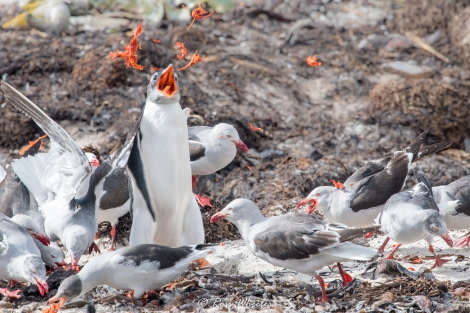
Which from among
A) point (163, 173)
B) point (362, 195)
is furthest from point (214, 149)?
point (163, 173)

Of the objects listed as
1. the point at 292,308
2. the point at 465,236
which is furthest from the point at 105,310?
the point at 465,236

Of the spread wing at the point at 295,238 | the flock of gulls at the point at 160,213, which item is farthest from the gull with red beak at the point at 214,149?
the spread wing at the point at 295,238

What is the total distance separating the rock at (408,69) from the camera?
12.8 m

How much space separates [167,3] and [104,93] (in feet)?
11.4

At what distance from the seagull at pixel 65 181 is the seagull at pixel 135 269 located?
2.68ft

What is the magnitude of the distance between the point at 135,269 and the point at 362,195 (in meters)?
2.72

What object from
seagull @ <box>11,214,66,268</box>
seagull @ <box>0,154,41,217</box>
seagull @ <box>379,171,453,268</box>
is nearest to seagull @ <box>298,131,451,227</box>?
seagull @ <box>379,171,453,268</box>

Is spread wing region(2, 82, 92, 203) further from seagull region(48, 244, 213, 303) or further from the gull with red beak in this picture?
the gull with red beak

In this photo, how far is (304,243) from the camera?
616 cm

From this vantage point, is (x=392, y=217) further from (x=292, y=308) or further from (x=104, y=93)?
(x=104, y=93)

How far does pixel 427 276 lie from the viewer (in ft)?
21.6

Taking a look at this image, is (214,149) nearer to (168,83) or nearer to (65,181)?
(65,181)

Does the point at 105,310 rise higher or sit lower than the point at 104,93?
lower

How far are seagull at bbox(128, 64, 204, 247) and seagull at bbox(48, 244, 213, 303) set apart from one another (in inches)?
30.5
